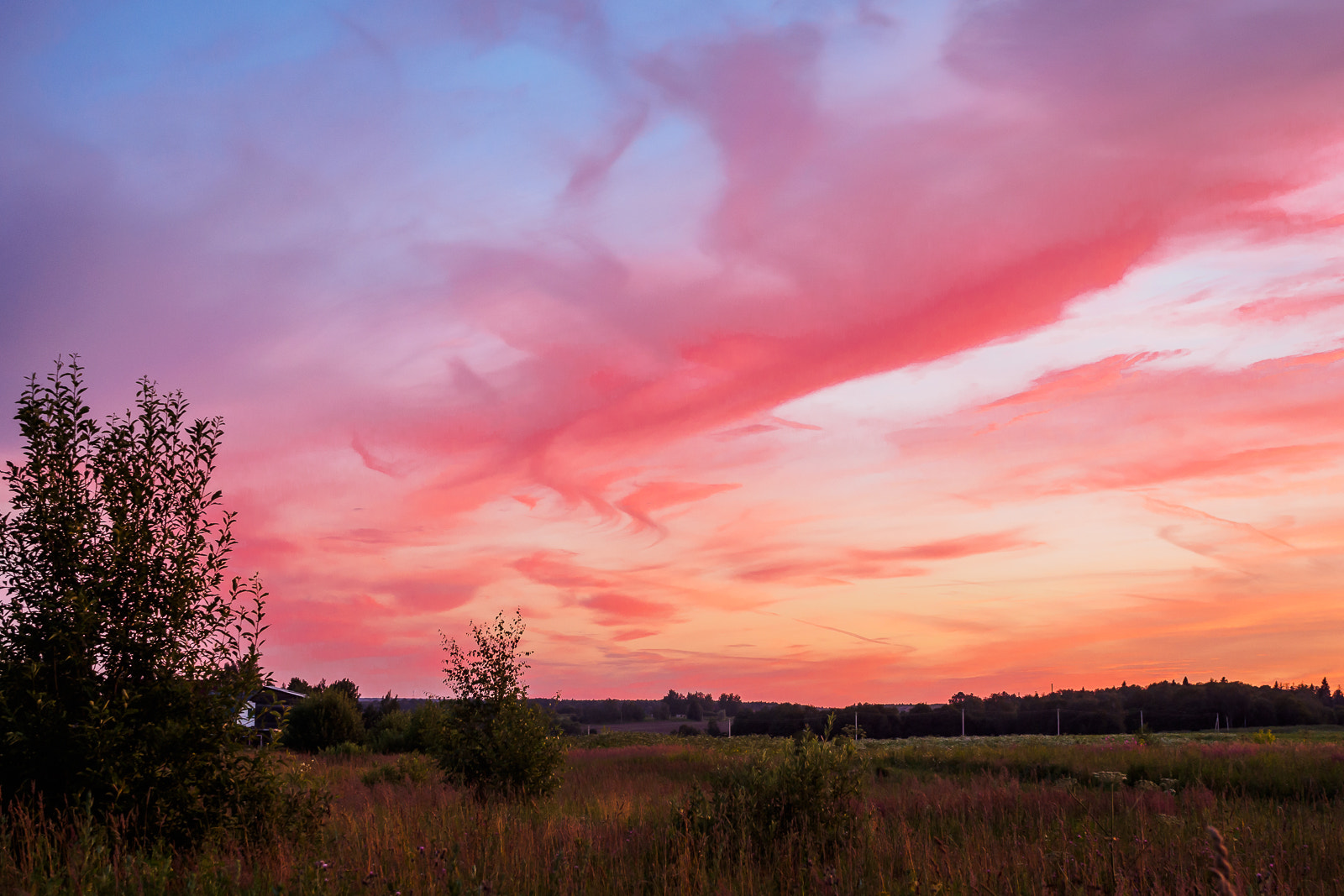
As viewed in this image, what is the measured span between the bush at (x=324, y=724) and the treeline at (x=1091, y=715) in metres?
44.9

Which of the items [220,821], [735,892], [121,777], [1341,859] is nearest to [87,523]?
[121,777]

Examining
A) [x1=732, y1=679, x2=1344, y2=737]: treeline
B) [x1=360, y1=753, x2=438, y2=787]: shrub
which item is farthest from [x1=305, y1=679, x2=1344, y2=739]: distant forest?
[x1=360, y1=753, x2=438, y2=787]: shrub

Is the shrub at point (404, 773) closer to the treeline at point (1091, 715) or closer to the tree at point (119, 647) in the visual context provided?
the tree at point (119, 647)

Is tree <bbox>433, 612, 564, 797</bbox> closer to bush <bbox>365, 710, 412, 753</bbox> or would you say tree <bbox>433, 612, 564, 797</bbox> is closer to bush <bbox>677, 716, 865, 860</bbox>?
bush <bbox>677, 716, 865, 860</bbox>

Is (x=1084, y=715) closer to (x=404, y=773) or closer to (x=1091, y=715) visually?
(x=1091, y=715)

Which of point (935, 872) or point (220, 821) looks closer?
point (935, 872)

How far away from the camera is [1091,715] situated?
75875mm

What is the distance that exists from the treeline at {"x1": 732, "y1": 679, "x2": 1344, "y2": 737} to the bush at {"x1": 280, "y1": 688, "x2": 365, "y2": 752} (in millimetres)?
44923

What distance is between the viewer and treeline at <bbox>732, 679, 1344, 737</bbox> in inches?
2980

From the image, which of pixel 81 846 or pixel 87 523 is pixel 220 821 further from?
pixel 87 523

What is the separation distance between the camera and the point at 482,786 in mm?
19062

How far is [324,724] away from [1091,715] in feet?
210

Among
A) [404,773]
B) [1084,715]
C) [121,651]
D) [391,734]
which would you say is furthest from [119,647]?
[1084,715]

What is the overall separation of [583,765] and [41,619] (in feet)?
79.0
